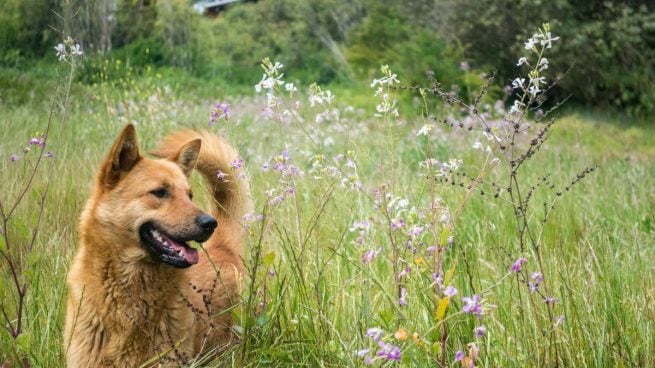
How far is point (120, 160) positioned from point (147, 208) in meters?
0.27

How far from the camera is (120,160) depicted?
341cm

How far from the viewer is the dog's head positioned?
3197 mm

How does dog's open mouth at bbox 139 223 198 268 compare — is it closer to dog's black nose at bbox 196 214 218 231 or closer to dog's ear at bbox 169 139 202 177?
dog's black nose at bbox 196 214 218 231

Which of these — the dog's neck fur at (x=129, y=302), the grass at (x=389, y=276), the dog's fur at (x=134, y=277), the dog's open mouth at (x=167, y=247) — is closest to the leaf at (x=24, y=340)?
the grass at (x=389, y=276)

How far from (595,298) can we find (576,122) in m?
12.6

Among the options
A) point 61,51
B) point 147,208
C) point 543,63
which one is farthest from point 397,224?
point 61,51

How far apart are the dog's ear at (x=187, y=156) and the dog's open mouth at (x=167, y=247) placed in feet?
1.57

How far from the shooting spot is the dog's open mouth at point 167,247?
125 inches

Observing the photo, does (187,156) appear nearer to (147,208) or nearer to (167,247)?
(147,208)

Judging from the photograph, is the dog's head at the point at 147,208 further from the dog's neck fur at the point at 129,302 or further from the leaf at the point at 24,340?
the leaf at the point at 24,340

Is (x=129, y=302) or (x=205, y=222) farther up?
(x=205, y=222)

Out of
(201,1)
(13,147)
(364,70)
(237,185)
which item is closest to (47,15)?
(13,147)

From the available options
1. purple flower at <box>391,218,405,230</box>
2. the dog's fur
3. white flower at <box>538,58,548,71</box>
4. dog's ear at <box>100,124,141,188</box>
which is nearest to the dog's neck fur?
the dog's fur

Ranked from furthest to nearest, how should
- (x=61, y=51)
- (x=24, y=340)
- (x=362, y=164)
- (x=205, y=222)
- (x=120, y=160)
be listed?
(x=362, y=164), (x=61, y=51), (x=120, y=160), (x=205, y=222), (x=24, y=340)
